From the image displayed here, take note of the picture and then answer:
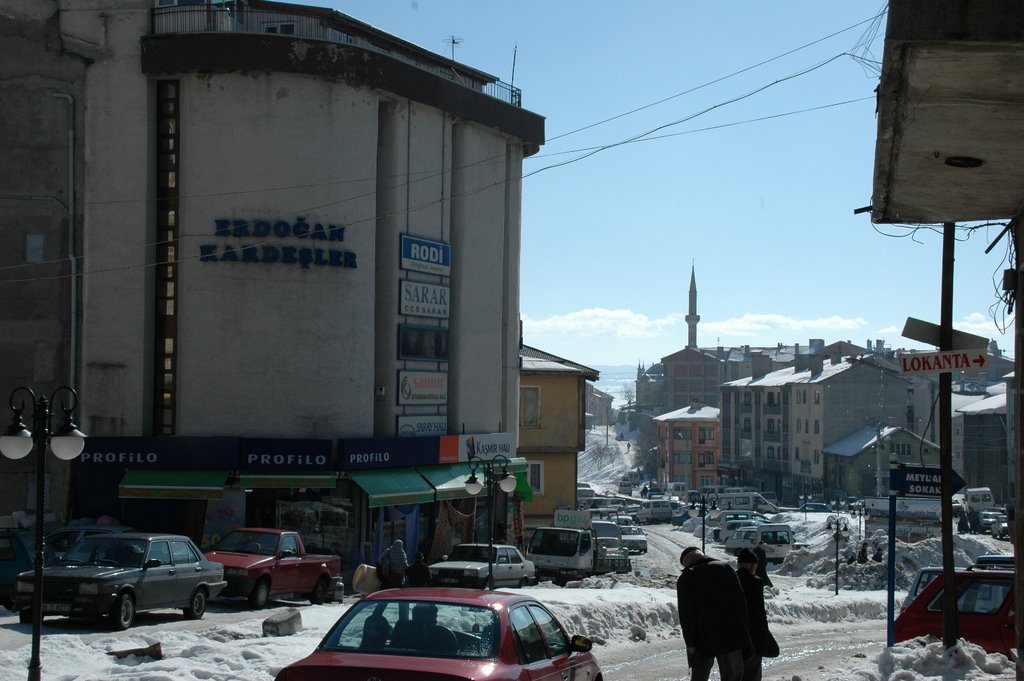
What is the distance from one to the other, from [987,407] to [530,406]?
157ft

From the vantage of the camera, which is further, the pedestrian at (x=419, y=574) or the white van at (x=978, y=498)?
the white van at (x=978, y=498)

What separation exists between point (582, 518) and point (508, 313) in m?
12.3

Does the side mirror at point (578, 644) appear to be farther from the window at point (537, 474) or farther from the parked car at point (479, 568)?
the window at point (537, 474)

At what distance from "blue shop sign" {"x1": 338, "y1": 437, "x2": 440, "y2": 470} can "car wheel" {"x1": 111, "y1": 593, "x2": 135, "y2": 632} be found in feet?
52.7

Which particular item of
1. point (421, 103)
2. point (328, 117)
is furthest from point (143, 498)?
point (421, 103)

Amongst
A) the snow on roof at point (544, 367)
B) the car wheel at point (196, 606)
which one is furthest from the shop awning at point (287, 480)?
the snow on roof at point (544, 367)

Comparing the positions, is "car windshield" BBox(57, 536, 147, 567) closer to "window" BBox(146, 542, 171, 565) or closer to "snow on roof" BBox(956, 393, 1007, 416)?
"window" BBox(146, 542, 171, 565)

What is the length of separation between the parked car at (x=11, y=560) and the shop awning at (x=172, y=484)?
11.9m

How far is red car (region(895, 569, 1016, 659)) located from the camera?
1468 centimetres

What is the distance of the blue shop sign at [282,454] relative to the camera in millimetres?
33438

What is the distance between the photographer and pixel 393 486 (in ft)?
116

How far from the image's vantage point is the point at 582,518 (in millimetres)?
51750

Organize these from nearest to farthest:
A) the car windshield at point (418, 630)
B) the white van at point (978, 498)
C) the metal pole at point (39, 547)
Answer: the car windshield at point (418, 630), the metal pole at point (39, 547), the white van at point (978, 498)

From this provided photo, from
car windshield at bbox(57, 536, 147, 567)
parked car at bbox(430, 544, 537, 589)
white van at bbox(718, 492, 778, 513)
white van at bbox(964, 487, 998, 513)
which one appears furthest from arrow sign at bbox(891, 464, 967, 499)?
white van at bbox(718, 492, 778, 513)
